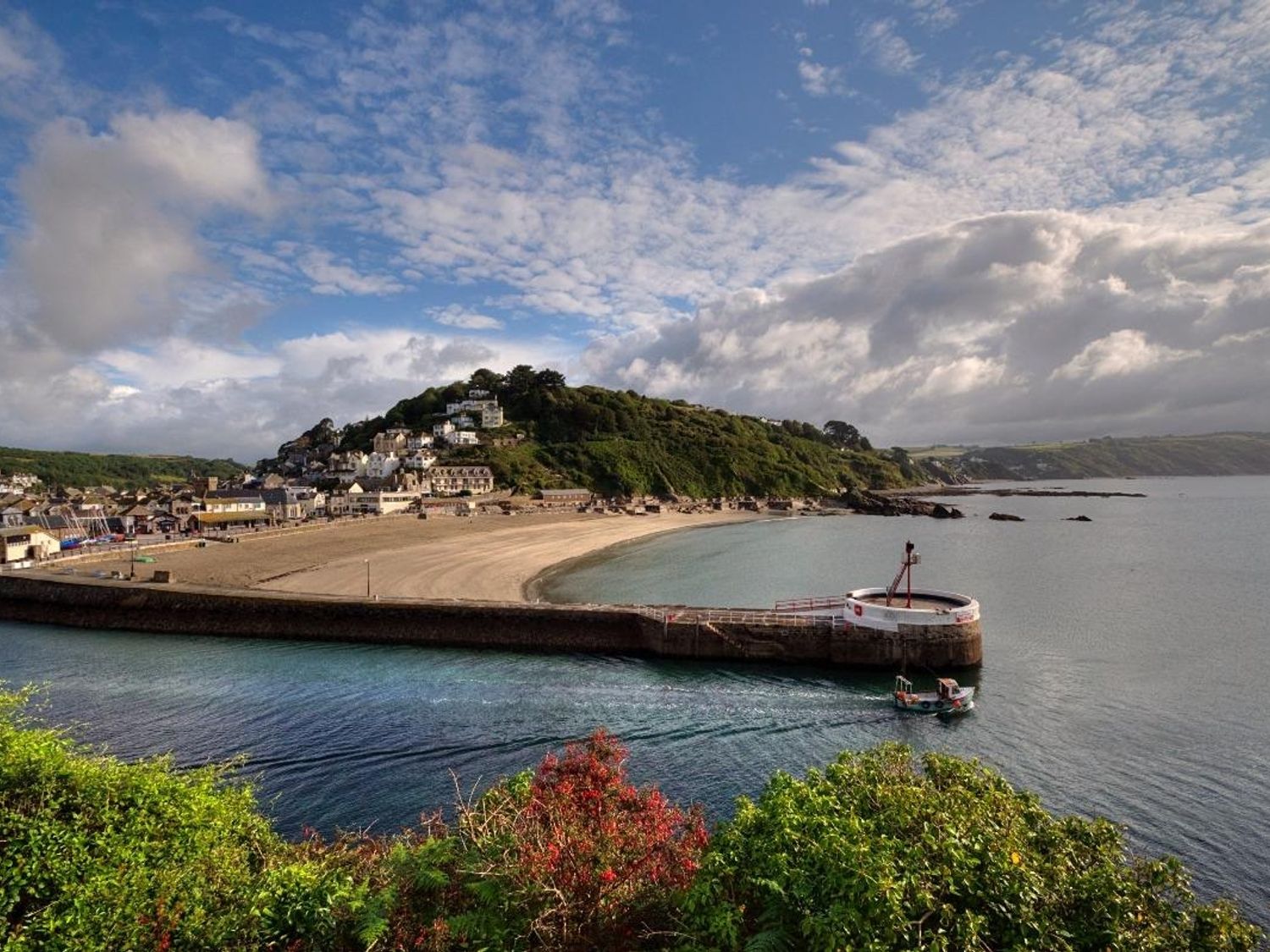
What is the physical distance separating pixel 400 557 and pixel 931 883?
63677mm

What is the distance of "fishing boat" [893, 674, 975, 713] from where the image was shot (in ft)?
97.0

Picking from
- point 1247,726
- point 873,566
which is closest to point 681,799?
point 1247,726

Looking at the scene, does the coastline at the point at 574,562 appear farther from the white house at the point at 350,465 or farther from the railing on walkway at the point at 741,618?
Answer: the white house at the point at 350,465

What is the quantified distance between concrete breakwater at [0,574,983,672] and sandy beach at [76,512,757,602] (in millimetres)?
4458

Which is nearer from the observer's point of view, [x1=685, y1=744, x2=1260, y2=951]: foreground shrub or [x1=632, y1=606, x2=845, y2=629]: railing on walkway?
[x1=685, y1=744, x2=1260, y2=951]: foreground shrub

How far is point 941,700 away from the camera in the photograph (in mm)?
29750

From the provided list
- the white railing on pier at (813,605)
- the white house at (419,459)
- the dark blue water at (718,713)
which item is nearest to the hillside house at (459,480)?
the white house at (419,459)

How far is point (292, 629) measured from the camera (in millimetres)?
43344

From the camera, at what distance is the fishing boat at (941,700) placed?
1164 inches

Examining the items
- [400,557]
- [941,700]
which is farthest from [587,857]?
[400,557]

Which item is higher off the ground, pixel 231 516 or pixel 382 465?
pixel 382 465

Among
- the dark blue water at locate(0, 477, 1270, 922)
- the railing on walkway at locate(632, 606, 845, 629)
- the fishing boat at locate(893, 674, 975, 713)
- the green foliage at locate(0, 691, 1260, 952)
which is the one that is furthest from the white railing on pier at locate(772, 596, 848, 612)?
the green foliage at locate(0, 691, 1260, 952)

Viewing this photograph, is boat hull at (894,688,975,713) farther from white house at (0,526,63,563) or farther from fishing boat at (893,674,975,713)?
white house at (0,526,63,563)

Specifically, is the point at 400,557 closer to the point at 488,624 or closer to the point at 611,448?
the point at 488,624
